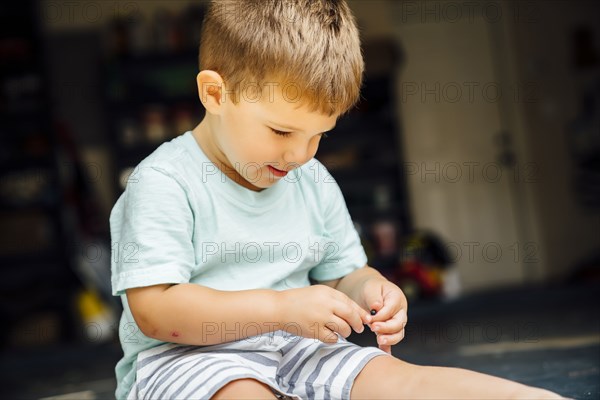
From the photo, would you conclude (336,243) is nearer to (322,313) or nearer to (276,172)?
(276,172)

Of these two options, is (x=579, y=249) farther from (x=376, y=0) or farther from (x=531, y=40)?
(x=376, y=0)

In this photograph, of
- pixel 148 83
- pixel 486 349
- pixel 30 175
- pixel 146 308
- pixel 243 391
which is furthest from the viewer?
pixel 148 83

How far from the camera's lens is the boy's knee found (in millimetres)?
1086

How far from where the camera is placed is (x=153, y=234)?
123 cm

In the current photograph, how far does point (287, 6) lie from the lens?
49.5 inches

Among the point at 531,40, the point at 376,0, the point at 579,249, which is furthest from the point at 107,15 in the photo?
the point at 579,249

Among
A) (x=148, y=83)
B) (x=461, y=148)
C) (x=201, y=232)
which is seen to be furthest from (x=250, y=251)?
(x=461, y=148)

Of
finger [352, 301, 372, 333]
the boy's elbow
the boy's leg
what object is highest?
the boy's elbow

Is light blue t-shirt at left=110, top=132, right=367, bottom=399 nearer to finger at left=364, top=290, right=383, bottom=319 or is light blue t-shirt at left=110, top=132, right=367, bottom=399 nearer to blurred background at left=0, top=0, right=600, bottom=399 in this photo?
finger at left=364, top=290, right=383, bottom=319

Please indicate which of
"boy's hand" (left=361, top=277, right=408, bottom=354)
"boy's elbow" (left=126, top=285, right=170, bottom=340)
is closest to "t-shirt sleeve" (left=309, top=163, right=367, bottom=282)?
"boy's hand" (left=361, top=277, right=408, bottom=354)

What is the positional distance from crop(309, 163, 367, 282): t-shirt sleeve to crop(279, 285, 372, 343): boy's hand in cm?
34

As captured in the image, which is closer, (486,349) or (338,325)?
(338,325)

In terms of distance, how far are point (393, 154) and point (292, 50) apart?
4.96 metres

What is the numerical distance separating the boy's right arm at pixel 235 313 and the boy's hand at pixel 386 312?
0.11 feet
